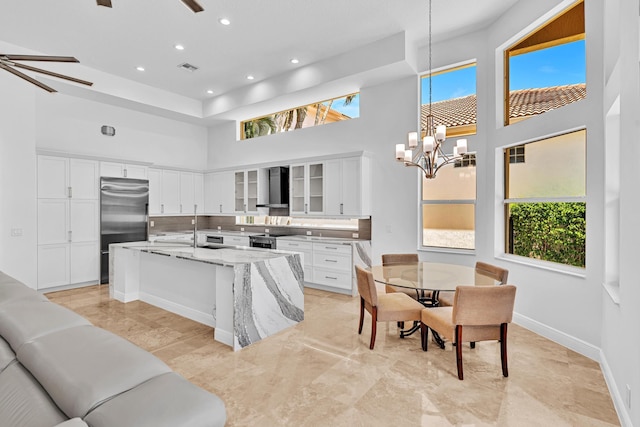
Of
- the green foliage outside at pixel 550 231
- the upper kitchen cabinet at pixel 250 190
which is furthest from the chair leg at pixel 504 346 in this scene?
the upper kitchen cabinet at pixel 250 190

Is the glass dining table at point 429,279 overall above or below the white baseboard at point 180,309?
Answer: above

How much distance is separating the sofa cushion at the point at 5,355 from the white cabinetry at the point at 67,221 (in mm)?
4921

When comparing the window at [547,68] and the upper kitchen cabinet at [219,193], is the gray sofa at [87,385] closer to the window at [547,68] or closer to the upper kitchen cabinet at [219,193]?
the window at [547,68]

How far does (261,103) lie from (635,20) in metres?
5.56

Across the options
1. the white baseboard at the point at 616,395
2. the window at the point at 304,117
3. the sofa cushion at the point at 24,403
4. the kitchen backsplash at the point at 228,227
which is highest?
the window at the point at 304,117

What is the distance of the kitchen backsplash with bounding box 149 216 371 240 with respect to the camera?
18.6 feet

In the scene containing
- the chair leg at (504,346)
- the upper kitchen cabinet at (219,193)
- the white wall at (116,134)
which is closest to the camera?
the chair leg at (504,346)

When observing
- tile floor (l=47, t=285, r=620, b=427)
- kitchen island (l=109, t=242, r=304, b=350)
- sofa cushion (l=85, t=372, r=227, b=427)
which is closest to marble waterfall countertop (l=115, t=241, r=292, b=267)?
kitchen island (l=109, t=242, r=304, b=350)

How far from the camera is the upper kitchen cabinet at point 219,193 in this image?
23.9 feet

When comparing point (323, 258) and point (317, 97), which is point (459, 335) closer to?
point (323, 258)

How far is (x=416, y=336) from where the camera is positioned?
3.53 meters

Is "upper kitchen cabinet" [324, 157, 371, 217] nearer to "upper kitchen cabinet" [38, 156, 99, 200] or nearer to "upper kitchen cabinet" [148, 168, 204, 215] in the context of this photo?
"upper kitchen cabinet" [148, 168, 204, 215]

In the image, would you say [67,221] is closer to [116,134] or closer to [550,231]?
[116,134]

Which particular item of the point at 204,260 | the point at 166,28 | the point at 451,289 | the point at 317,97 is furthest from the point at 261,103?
the point at 451,289
